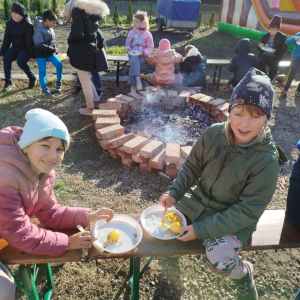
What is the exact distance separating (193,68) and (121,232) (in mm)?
5459

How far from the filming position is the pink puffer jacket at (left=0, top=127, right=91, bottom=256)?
1.65 metres

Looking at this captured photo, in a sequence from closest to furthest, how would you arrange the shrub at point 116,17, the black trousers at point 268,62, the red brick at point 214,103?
the red brick at point 214,103
the black trousers at point 268,62
the shrub at point 116,17

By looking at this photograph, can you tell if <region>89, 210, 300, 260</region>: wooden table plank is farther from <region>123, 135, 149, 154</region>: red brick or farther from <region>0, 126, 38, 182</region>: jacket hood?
<region>123, 135, 149, 154</region>: red brick

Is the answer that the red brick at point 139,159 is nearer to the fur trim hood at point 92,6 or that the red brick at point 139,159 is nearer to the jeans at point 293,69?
the fur trim hood at point 92,6

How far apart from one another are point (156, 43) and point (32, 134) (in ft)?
38.5

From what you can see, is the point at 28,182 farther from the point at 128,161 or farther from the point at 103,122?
the point at 103,122

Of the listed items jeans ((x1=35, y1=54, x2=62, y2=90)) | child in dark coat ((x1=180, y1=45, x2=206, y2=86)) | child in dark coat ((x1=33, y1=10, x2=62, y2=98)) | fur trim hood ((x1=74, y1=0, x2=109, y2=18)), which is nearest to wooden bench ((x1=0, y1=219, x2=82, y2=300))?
fur trim hood ((x1=74, y1=0, x2=109, y2=18))

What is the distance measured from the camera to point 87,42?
5.01 meters

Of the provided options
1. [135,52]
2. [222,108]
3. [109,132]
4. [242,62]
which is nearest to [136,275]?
[109,132]

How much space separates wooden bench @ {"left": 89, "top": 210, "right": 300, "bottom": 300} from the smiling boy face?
2.29 feet

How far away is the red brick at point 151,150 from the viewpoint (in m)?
3.73

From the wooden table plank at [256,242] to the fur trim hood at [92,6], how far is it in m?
3.91

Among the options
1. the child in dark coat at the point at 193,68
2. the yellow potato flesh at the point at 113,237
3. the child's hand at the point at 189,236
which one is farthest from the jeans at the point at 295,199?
the child in dark coat at the point at 193,68

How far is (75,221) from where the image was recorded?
2.09 metres
